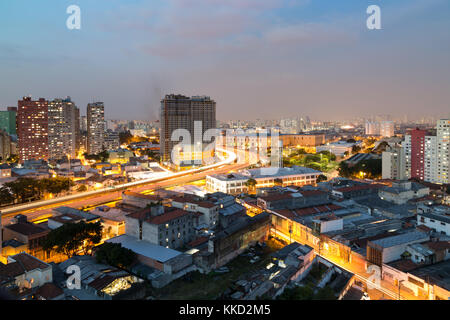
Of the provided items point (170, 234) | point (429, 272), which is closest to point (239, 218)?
point (170, 234)

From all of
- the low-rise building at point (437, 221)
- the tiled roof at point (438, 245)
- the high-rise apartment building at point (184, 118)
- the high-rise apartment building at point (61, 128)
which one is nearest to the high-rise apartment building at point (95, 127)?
the high-rise apartment building at point (61, 128)

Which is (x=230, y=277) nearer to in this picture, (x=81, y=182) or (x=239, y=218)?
(x=239, y=218)

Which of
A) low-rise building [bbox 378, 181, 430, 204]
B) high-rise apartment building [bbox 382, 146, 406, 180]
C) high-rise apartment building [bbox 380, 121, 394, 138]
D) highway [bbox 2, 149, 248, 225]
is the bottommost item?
highway [bbox 2, 149, 248, 225]

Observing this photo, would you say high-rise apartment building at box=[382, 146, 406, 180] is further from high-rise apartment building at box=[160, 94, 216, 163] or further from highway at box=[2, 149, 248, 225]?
high-rise apartment building at box=[160, 94, 216, 163]

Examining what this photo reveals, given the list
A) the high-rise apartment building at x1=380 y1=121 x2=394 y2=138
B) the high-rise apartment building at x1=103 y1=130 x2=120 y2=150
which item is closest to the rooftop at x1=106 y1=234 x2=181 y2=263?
the high-rise apartment building at x1=103 y1=130 x2=120 y2=150

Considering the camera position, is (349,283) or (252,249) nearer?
(349,283)
